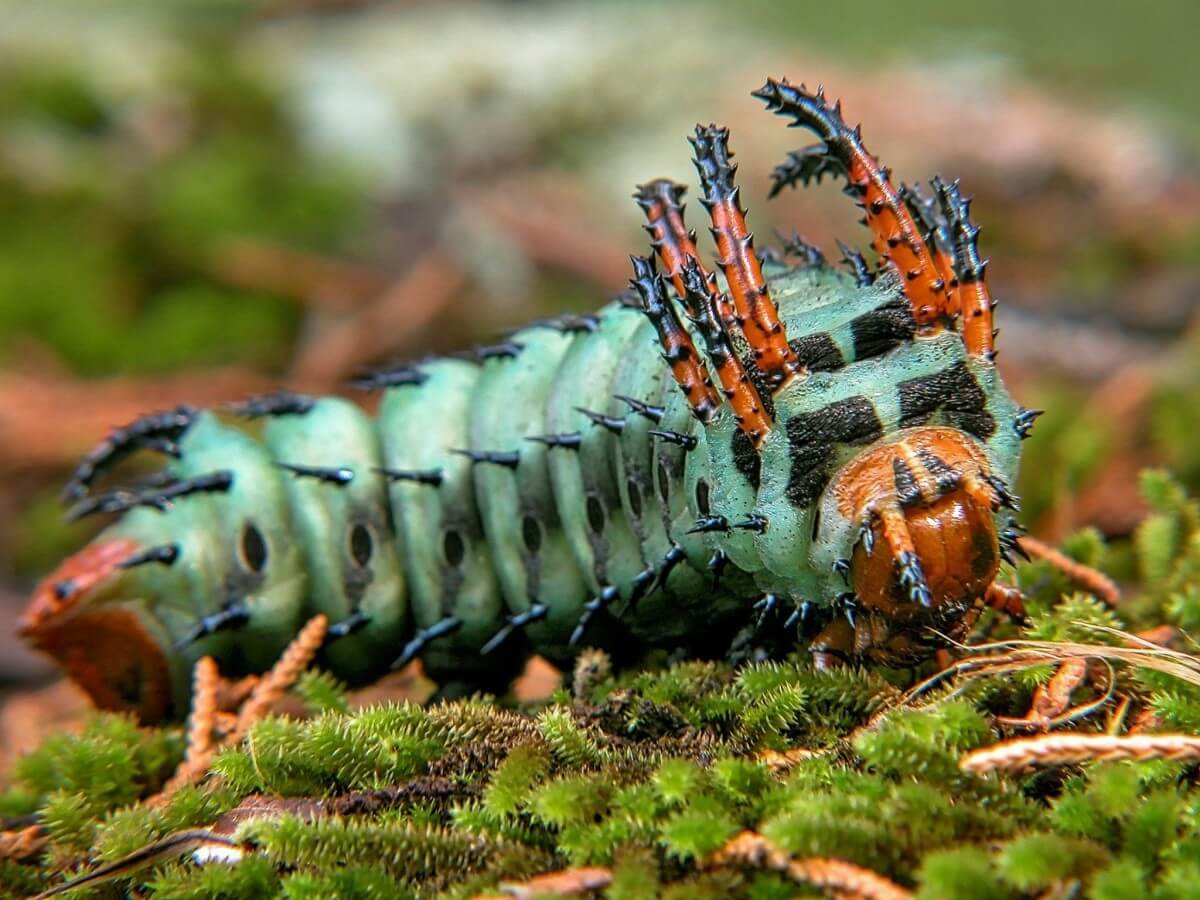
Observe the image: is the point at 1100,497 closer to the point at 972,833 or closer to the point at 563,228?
the point at 972,833

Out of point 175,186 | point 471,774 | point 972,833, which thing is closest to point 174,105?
point 175,186

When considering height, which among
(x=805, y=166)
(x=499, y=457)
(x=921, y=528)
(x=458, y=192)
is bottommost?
(x=921, y=528)

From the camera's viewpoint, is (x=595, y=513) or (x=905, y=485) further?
(x=595, y=513)

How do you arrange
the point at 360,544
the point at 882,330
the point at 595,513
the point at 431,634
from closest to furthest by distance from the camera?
the point at 882,330
the point at 595,513
the point at 431,634
the point at 360,544

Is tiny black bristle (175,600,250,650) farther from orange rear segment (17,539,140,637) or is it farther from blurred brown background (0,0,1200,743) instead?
blurred brown background (0,0,1200,743)

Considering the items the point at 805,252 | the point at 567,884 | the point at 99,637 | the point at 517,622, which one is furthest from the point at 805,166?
the point at 99,637

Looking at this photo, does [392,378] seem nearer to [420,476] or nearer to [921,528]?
[420,476]
